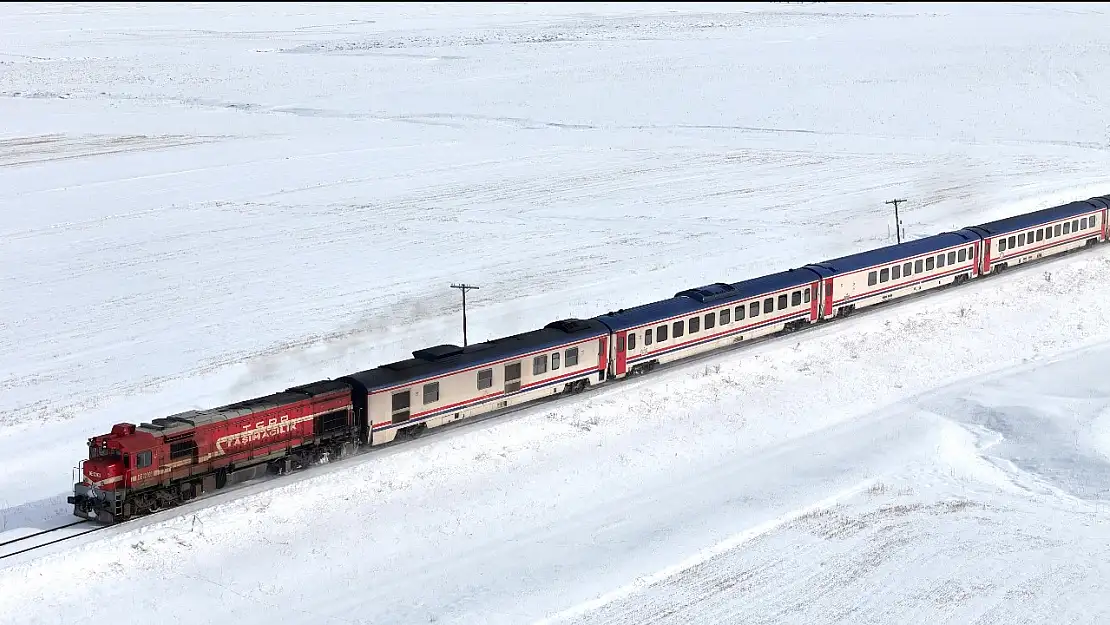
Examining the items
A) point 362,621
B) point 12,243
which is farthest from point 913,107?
point 362,621

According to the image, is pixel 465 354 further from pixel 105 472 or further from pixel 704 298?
pixel 105 472

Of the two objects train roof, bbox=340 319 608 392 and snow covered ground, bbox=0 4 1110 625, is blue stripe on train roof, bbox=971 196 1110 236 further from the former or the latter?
train roof, bbox=340 319 608 392

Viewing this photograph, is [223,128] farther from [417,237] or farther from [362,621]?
[362,621]

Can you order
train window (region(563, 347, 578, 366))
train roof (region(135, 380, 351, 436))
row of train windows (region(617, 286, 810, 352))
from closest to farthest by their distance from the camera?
1. train roof (region(135, 380, 351, 436))
2. train window (region(563, 347, 578, 366))
3. row of train windows (region(617, 286, 810, 352))

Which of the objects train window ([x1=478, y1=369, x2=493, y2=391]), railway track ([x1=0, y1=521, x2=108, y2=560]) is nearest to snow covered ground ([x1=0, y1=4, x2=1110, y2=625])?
railway track ([x1=0, y1=521, x2=108, y2=560])

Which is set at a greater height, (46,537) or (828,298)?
(828,298)

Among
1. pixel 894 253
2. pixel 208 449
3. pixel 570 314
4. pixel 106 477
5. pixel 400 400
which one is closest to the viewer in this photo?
pixel 106 477

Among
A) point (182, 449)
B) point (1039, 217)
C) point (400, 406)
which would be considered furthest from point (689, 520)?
point (1039, 217)
